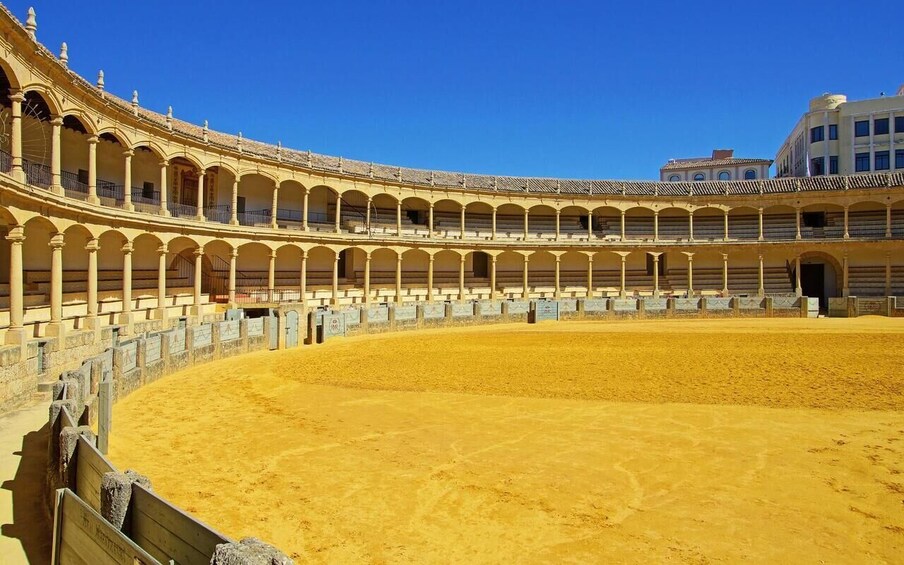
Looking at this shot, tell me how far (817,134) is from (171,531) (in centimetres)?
5791

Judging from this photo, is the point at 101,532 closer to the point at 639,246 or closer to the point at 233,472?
the point at 233,472

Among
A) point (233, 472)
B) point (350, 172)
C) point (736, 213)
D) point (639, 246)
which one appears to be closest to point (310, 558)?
point (233, 472)

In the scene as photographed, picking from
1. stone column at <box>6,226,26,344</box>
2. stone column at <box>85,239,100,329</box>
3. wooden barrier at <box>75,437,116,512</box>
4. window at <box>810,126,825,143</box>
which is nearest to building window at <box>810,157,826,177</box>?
window at <box>810,126,825,143</box>

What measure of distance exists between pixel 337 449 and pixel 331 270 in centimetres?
2680

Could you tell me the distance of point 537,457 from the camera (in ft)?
28.8

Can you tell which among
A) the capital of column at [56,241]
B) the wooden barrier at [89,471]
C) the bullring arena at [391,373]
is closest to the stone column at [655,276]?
the bullring arena at [391,373]

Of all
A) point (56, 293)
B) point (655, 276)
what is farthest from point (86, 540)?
point (655, 276)

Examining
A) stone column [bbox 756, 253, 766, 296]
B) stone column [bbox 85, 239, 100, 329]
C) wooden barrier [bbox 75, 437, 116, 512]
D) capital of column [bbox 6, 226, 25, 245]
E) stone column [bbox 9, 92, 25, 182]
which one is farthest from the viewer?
stone column [bbox 756, 253, 766, 296]

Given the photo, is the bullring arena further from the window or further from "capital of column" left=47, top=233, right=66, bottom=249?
the window

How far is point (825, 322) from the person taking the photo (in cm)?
2978

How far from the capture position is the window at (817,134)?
49.2 m

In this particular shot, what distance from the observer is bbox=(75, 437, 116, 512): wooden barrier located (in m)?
5.29

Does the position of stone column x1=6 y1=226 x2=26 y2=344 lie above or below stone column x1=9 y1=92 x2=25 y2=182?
below

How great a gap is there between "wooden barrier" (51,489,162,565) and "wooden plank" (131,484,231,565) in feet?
0.95
